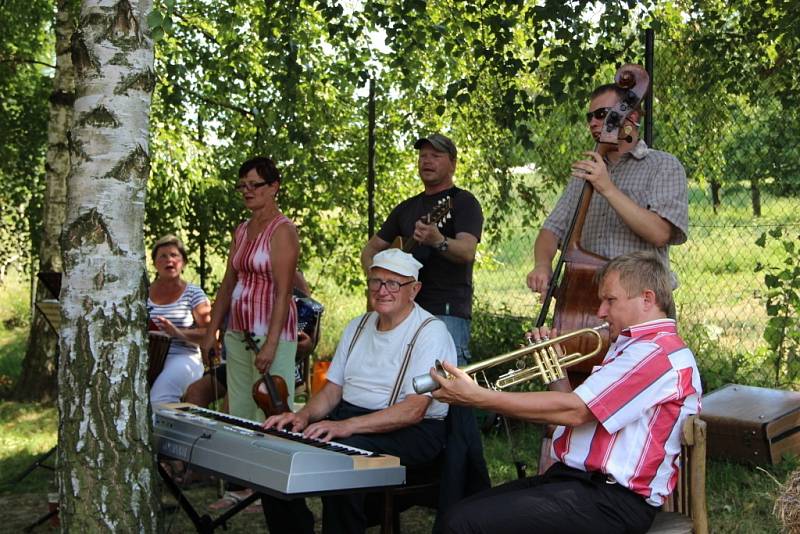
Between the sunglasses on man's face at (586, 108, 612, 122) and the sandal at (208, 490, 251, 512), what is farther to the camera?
the sandal at (208, 490, 251, 512)

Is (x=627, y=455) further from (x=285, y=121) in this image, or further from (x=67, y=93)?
(x=67, y=93)

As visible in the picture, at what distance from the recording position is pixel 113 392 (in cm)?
341

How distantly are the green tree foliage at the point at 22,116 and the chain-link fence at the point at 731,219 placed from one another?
4.31 m

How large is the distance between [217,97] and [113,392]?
4413 mm

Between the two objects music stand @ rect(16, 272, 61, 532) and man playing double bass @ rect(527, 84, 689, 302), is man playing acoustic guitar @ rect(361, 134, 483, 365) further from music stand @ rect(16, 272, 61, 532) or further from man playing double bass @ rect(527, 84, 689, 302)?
music stand @ rect(16, 272, 61, 532)

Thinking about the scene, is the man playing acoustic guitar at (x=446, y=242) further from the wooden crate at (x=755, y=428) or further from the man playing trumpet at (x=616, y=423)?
the man playing trumpet at (x=616, y=423)

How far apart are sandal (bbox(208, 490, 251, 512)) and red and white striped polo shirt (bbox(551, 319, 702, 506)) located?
2.50 meters

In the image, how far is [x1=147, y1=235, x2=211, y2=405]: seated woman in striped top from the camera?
5.65 metres

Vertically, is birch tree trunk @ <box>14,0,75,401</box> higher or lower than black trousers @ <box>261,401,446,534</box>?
higher

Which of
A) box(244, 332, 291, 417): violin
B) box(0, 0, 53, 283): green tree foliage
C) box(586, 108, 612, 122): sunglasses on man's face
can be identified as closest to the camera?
box(586, 108, 612, 122): sunglasses on man's face

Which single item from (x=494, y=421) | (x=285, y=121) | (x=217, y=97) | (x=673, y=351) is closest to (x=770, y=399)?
(x=494, y=421)

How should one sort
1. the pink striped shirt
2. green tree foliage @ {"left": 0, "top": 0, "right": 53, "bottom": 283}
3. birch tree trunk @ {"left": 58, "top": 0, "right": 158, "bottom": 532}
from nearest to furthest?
birch tree trunk @ {"left": 58, "top": 0, "right": 158, "bottom": 532}, the pink striped shirt, green tree foliage @ {"left": 0, "top": 0, "right": 53, "bottom": 283}

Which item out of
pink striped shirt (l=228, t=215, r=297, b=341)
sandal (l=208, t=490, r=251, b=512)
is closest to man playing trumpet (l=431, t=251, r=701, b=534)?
pink striped shirt (l=228, t=215, r=297, b=341)

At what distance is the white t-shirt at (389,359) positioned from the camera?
3742 millimetres
